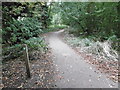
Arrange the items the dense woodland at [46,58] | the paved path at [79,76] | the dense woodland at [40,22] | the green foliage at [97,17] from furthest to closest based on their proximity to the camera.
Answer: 1. the green foliage at [97,17]
2. the dense woodland at [40,22]
3. the dense woodland at [46,58]
4. the paved path at [79,76]

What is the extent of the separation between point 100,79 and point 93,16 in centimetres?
831

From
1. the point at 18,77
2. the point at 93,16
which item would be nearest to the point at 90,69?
the point at 18,77

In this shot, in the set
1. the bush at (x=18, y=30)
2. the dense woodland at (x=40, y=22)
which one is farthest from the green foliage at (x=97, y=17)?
the bush at (x=18, y=30)

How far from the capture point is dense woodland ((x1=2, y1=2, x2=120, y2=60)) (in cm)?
620

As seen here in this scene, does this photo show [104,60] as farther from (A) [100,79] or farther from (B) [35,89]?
(B) [35,89]

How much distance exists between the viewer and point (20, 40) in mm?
7027

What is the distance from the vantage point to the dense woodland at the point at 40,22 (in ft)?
20.3

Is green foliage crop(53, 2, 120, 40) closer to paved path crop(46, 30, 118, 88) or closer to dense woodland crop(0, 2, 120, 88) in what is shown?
dense woodland crop(0, 2, 120, 88)

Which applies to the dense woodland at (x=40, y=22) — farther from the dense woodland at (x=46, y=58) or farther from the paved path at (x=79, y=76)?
the paved path at (x=79, y=76)

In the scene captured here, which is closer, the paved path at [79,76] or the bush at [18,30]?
the paved path at [79,76]

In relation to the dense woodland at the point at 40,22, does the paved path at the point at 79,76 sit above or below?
below

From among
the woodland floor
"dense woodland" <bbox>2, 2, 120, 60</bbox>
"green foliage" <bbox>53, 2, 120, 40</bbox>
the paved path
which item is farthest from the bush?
"green foliage" <bbox>53, 2, 120, 40</bbox>

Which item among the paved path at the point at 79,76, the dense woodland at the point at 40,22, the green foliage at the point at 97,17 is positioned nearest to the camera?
the paved path at the point at 79,76

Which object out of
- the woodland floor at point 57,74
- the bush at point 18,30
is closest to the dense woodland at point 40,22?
the bush at point 18,30
